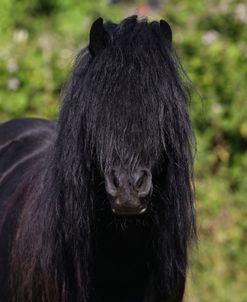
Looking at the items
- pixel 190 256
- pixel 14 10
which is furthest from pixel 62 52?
pixel 190 256

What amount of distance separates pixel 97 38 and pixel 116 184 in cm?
61

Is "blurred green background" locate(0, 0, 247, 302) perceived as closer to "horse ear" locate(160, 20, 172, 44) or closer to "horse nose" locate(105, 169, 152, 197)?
"horse ear" locate(160, 20, 172, 44)

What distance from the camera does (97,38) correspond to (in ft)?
10.8

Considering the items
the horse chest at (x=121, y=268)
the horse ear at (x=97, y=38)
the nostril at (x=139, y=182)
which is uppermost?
the horse ear at (x=97, y=38)

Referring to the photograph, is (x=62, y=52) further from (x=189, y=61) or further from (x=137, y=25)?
(x=137, y=25)

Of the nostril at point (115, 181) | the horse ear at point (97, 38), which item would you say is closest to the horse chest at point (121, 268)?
the nostril at point (115, 181)

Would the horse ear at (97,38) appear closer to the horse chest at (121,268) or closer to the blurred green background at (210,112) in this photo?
the horse chest at (121,268)

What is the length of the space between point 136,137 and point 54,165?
0.45 m

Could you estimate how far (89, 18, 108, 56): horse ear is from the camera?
3.29 m

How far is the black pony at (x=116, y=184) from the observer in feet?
10.1

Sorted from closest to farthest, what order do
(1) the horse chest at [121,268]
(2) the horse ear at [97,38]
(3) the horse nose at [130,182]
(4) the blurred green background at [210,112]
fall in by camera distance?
(3) the horse nose at [130,182] → (2) the horse ear at [97,38] → (1) the horse chest at [121,268] → (4) the blurred green background at [210,112]

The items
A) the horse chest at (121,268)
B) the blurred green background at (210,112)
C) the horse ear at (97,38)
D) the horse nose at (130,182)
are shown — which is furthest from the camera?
the blurred green background at (210,112)

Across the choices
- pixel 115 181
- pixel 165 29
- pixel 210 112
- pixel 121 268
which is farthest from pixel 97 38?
pixel 210 112

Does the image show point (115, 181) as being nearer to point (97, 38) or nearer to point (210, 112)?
point (97, 38)
